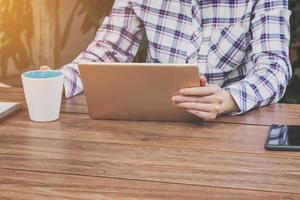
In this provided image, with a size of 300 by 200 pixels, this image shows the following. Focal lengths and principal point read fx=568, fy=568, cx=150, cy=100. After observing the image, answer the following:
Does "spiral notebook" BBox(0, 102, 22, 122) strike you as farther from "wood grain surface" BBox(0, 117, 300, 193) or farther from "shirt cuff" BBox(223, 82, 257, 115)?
"shirt cuff" BBox(223, 82, 257, 115)

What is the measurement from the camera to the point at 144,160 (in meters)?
1.03

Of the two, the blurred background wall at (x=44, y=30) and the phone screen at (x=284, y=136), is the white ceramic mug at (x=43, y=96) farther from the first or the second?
the blurred background wall at (x=44, y=30)

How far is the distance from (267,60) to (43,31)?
4.49ft

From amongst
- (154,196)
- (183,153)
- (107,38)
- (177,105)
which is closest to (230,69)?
(107,38)

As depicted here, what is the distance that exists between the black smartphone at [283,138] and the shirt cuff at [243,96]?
0.13 metres

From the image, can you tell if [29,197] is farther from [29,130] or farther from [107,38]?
→ [107,38]

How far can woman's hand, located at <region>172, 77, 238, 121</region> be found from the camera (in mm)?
1228

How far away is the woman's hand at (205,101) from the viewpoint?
123 cm

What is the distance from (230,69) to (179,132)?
2.16ft

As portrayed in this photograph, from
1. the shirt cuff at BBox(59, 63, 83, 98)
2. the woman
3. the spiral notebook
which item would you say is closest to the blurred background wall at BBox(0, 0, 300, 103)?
the woman

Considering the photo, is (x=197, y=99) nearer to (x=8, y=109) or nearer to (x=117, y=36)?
(x=8, y=109)

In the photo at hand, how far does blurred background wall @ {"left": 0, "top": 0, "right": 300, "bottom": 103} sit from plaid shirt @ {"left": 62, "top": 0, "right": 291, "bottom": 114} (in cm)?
79

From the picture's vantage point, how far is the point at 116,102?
50.0 inches

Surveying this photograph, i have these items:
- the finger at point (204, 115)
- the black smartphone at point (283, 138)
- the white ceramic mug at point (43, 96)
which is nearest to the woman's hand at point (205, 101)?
the finger at point (204, 115)
